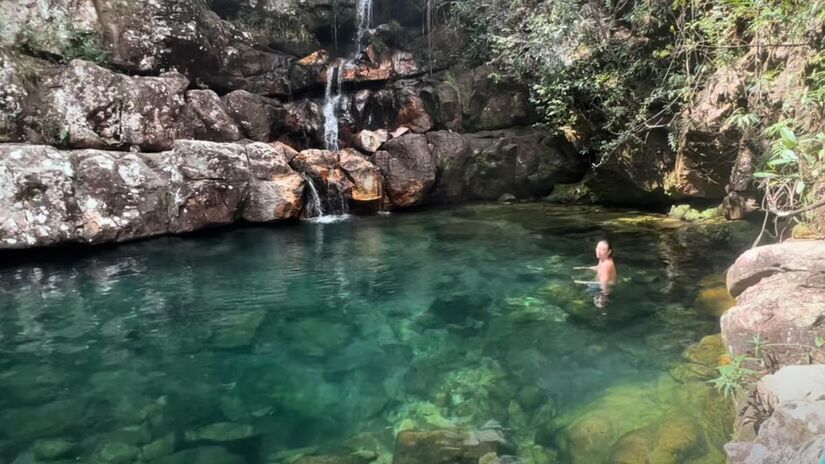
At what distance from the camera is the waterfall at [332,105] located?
16.5m

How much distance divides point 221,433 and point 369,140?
→ 41.0 ft

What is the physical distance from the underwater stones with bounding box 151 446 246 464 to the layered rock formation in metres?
3.42

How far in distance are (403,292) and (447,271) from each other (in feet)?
4.04

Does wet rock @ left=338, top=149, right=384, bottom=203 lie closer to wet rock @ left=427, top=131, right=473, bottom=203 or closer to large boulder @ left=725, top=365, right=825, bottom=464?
wet rock @ left=427, top=131, right=473, bottom=203

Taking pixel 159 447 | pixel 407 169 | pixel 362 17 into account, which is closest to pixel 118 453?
pixel 159 447

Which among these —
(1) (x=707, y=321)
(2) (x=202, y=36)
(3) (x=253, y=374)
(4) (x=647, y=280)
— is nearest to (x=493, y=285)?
(4) (x=647, y=280)

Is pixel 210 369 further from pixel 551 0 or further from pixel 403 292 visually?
pixel 551 0

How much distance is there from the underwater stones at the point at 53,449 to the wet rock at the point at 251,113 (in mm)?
11567

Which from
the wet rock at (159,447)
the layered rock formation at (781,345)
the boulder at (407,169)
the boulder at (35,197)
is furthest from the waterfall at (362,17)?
the wet rock at (159,447)

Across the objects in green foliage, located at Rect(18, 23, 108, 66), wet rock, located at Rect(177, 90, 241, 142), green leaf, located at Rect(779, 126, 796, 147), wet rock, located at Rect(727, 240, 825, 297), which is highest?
green foliage, located at Rect(18, 23, 108, 66)

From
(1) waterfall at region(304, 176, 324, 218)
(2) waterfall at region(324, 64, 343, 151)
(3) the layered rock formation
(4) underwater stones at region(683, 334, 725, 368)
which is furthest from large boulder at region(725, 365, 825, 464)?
(2) waterfall at region(324, 64, 343, 151)

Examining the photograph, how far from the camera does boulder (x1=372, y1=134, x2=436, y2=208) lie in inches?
583

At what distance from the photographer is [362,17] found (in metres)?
18.9

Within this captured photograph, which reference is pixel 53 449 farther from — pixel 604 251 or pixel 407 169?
pixel 407 169
